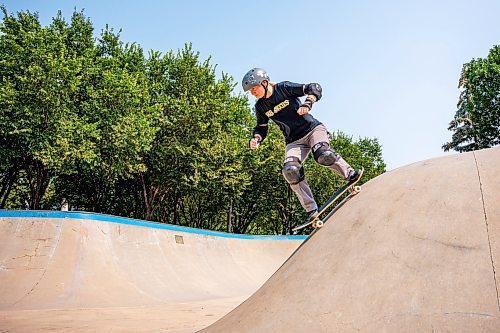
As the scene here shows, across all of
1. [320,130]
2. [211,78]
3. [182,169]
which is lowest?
[320,130]

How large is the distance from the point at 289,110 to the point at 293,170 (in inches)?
33.7

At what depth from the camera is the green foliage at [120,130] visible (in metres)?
17.6

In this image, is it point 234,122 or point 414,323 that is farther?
point 234,122

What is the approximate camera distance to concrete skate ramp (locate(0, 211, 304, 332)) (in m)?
6.51

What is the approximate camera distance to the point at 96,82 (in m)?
20.3

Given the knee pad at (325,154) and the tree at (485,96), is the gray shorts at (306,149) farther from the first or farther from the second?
the tree at (485,96)

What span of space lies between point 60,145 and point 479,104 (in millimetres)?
27097

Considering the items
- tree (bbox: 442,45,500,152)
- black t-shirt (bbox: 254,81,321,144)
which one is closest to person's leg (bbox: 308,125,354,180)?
black t-shirt (bbox: 254,81,321,144)

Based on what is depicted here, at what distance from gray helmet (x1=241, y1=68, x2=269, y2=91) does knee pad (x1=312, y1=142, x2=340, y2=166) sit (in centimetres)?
120

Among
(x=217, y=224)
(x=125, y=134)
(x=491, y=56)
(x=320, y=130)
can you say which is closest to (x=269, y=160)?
(x=125, y=134)

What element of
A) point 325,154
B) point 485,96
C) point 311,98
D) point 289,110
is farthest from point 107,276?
point 485,96

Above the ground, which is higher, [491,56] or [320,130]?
[491,56]

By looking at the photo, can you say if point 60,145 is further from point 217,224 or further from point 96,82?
point 217,224

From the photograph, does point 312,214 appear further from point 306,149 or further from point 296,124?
point 296,124
